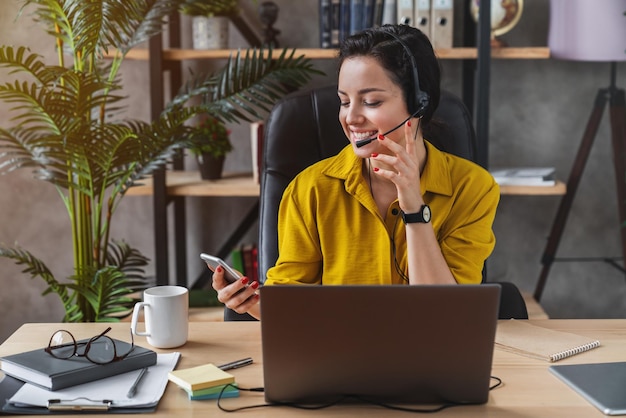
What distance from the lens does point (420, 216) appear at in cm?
156

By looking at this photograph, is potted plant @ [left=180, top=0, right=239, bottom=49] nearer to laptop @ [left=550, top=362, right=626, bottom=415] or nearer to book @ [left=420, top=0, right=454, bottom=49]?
book @ [left=420, top=0, right=454, bottom=49]

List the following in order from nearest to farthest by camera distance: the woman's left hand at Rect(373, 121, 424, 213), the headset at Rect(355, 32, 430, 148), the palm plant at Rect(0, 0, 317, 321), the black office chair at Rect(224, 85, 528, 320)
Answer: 1. the woman's left hand at Rect(373, 121, 424, 213)
2. the headset at Rect(355, 32, 430, 148)
3. the black office chair at Rect(224, 85, 528, 320)
4. the palm plant at Rect(0, 0, 317, 321)

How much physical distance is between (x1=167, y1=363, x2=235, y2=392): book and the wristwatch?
1.72 feet

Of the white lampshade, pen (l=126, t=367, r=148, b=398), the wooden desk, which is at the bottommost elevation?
the wooden desk

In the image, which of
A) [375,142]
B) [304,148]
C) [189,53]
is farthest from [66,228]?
[375,142]

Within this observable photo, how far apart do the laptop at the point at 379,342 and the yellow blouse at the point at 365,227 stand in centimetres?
58

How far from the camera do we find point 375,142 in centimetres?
165

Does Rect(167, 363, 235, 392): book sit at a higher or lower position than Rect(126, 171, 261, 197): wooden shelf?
lower

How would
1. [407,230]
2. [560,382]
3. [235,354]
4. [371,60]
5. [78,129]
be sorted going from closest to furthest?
[560,382]
[235,354]
[407,230]
[371,60]
[78,129]

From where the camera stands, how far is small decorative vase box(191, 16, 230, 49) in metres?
2.73

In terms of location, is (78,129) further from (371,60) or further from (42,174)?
(371,60)

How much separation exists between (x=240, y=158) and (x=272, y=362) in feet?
6.83

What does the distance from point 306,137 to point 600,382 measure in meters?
0.94

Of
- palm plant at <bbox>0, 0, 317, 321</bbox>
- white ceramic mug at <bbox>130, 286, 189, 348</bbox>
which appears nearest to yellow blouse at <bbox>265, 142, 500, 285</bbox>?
white ceramic mug at <bbox>130, 286, 189, 348</bbox>
